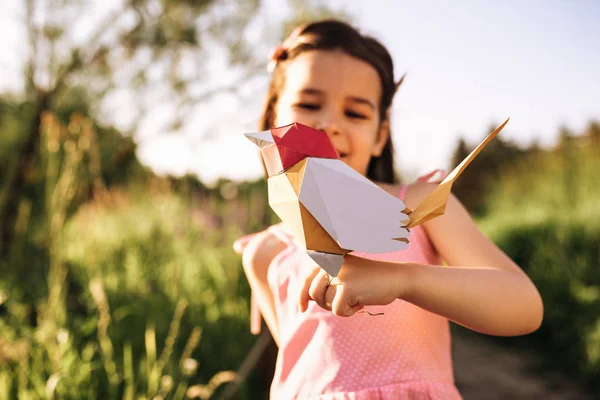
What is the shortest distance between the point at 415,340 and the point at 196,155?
4500mm

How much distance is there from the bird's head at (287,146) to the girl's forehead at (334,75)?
54 cm

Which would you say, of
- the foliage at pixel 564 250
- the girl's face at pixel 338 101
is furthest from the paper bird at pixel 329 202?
the foliage at pixel 564 250

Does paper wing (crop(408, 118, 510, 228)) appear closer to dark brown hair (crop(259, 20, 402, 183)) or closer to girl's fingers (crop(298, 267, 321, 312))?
girl's fingers (crop(298, 267, 321, 312))

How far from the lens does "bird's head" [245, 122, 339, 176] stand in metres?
0.68

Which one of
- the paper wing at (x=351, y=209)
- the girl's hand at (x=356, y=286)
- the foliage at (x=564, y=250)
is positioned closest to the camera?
the paper wing at (x=351, y=209)

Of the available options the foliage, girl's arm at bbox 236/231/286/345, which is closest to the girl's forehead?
girl's arm at bbox 236/231/286/345

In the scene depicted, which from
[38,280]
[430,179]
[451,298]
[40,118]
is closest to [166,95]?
[40,118]

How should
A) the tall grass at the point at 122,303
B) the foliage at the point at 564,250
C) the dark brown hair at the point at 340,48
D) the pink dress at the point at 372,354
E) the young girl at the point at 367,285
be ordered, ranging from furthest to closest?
the foliage at the point at 564,250 < the tall grass at the point at 122,303 < the dark brown hair at the point at 340,48 < the pink dress at the point at 372,354 < the young girl at the point at 367,285

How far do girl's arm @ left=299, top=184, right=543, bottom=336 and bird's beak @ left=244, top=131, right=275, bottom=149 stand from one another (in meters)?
0.22

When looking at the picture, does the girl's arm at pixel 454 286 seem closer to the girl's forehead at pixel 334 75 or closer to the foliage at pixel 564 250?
the girl's forehead at pixel 334 75

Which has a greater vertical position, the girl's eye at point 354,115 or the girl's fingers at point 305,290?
the girl's eye at point 354,115

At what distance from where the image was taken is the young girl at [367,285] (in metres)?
0.86

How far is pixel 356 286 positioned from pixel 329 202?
0.17 m

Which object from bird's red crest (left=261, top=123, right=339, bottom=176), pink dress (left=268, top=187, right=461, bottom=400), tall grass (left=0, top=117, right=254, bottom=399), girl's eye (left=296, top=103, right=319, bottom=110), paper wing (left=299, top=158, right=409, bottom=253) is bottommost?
tall grass (left=0, top=117, right=254, bottom=399)
